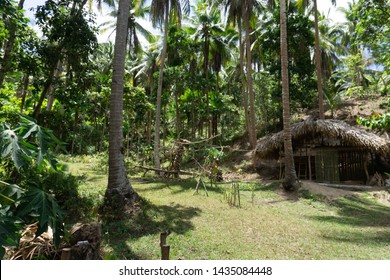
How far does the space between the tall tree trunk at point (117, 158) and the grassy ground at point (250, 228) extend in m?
0.45

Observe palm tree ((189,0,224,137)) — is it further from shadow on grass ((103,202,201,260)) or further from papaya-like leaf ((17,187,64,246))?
papaya-like leaf ((17,187,64,246))

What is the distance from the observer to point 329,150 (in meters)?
16.2

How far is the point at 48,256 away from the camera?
4.12 metres

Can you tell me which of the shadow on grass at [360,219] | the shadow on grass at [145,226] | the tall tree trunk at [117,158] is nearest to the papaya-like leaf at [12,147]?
the shadow on grass at [145,226]

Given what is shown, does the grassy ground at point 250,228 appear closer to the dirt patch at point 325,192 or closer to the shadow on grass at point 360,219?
the shadow on grass at point 360,219

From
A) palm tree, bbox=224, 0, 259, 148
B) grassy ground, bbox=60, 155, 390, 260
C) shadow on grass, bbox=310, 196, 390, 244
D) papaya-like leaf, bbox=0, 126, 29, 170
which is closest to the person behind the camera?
papaya-like leaf, bbox=0, 126, 29, 170

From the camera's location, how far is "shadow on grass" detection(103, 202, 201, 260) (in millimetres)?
5745

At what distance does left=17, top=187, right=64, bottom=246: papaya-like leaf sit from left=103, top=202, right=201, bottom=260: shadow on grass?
2749 mm

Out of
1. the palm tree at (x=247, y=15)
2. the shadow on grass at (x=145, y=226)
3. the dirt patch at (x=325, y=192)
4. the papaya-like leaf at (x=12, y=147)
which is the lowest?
the shadow on grass at (x=145, y=226)

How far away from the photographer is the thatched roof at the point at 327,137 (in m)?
14.0

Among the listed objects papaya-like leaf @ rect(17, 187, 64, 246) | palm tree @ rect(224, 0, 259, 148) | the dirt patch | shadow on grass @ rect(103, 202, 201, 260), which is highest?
palm tree @ rect(224, 0, 259, 148)

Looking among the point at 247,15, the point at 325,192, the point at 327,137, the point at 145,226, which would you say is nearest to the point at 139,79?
the point at 247,15

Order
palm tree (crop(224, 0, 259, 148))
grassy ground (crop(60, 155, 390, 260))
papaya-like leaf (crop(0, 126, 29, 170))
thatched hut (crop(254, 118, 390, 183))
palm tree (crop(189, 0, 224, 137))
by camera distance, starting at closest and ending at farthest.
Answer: papaya-like leaf (crop(0, 126, 29, 170))
grassy ground (crop(60, 155, 390, 260))
thatched hut (crop(254, 118, 390, 183))
palm tree (crop(224, 0, 259, 148))
palm tree (crop(189, 0, 224, 137))

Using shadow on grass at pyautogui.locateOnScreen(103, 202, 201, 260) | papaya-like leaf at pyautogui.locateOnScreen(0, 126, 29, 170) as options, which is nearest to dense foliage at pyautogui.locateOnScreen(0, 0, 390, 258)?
papaya-like leaf at pyautogui.locateOnScreen(0, 126, 29, 170)
